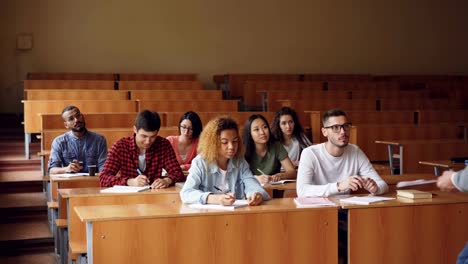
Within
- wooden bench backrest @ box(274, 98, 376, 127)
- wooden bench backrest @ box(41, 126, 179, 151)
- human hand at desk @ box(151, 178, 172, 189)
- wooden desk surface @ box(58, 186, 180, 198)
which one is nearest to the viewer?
wooden desk surface @ box(58, 186, 180, 198)

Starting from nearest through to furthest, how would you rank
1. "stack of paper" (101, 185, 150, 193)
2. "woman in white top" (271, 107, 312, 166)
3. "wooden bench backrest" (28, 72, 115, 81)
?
"stack of paper" (101, 185, 150, 193), "woman in white top" (271, 107, 312, 166), "wooden bench backrest" (28, 72, 115, 81)

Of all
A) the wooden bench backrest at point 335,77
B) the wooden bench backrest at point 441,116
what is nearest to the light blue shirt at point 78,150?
the wooden bench backrest at point 441,116

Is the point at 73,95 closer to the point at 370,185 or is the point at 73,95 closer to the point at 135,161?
the point at 135,161

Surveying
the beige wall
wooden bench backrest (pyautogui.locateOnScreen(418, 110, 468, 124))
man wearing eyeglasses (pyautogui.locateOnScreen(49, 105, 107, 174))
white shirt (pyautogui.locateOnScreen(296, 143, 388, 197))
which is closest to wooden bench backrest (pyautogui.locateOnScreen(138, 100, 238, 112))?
wooden bench backrest (pyautogui.locateOnScreen(418, 110, 468, 124))

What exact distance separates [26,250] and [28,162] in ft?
8.66

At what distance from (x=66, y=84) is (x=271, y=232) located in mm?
6927

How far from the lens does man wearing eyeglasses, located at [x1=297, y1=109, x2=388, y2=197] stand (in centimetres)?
444

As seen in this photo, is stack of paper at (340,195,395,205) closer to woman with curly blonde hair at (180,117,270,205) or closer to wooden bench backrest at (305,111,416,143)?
woman with curly blonde hair at (180,117,270,205)

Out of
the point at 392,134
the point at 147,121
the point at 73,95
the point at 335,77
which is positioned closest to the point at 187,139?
the point at 147,121

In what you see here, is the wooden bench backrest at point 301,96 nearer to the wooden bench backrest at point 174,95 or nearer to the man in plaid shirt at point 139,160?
the wooden bench backrest at point 174,95

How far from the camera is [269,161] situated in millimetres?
5668

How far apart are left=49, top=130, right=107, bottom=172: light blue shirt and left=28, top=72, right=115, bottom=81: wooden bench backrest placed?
5410 mm

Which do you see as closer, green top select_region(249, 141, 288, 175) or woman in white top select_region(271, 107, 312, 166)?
green top select_region(249, 141, 288, 175)

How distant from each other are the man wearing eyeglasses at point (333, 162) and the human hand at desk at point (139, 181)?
1.00 metres
